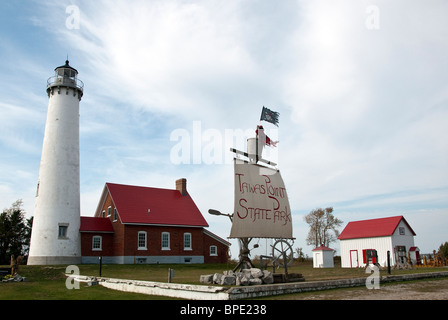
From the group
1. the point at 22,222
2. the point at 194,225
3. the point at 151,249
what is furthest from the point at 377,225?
the point at 22,222

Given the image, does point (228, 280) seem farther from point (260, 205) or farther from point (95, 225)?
point (95, 225)

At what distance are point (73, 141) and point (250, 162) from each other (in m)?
21.6

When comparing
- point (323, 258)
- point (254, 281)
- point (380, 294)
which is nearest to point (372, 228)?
point (323, 258)

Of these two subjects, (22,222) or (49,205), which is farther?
(22,222)

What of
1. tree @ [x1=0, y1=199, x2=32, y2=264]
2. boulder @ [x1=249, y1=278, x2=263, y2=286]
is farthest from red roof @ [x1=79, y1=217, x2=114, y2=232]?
boulder @ [x1=249, y1=278, x2=263, y2=286]

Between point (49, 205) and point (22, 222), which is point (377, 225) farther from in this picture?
point (22, 222)

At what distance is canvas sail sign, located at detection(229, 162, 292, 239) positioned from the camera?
16.6 meters

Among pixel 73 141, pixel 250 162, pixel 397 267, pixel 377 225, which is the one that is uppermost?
pixel 73 141

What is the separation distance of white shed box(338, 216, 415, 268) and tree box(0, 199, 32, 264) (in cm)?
3850

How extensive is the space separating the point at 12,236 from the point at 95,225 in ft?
57.7

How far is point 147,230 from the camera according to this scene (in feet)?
122

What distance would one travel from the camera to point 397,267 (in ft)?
102

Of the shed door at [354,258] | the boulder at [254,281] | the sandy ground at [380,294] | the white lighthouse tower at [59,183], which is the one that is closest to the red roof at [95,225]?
the white lighthouse tower at [59,183]

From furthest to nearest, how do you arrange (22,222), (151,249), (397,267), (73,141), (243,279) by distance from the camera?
(22,222), (151,249), (73,141), (397,267), (243,279)
